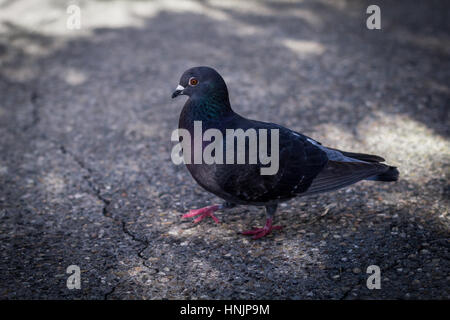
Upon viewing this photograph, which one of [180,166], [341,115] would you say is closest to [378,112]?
[341,115]

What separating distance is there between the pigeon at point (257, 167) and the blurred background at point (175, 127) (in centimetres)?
41

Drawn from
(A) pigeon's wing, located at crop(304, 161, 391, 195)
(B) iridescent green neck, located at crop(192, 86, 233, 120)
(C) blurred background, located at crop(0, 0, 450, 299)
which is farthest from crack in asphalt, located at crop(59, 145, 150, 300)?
(A) pigeon's wing, located at crop(304, 161, 391, 195)

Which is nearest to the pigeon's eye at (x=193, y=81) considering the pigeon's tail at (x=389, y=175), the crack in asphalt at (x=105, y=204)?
the crack in asphalt at (x=105, y=204)

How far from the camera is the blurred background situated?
10.5 feet

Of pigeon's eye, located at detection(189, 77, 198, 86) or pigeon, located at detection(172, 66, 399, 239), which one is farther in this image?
pigeon's eye, located at detection(189, 77, 198, 86)

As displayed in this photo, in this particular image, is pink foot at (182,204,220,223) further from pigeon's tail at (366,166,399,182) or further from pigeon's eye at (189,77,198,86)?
pigeon's tail at (366,166,399,182)

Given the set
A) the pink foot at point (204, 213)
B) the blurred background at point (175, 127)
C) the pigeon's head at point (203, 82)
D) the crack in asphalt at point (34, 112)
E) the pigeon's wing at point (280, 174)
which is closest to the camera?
the blurred background at point (175, 127)

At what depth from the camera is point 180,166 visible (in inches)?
182

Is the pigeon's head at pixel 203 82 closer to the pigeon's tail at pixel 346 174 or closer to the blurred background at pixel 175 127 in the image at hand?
the pigeon's tail at pixel 346 174

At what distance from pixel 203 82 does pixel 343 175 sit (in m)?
1.28

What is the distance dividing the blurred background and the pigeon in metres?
0.41

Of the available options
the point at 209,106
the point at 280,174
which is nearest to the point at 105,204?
the point at 209,106

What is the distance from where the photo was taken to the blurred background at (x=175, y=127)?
3.21 m

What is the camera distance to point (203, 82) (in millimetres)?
3443
